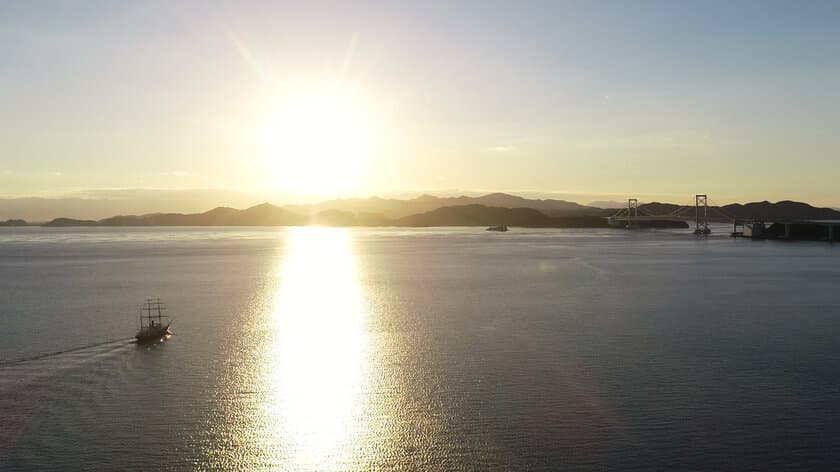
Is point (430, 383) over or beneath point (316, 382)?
over

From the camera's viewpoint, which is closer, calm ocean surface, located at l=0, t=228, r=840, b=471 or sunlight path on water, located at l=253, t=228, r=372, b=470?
calm ocean surface, located at l=0, t=228, r=840, b=471

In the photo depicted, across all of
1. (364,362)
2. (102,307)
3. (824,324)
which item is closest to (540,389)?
(364,362)

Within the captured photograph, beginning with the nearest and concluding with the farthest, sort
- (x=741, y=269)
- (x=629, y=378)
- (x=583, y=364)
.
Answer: (x=629, y=378)
(x=583, y=364)
(x=741, y=269)

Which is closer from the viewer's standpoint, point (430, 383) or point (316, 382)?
point (430, 383)

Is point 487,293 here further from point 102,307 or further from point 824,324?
point 102,307

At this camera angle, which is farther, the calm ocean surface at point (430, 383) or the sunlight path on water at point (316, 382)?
the sunlight path on water at point (316, 382)

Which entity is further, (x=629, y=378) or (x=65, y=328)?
(x=65, y=328)

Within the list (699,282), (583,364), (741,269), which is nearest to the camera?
(583,364)
